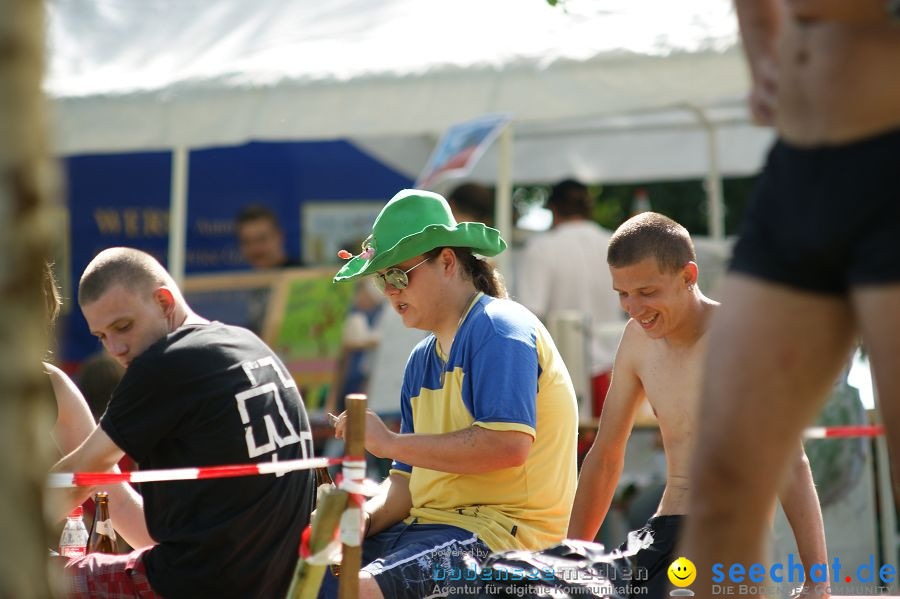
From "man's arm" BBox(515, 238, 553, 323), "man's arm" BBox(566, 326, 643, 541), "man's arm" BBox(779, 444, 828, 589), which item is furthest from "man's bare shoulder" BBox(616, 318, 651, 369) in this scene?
"man's arm" BBox(515, 238, 553, 323)

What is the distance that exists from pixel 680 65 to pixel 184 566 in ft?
15.3

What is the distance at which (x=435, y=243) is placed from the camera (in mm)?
3926

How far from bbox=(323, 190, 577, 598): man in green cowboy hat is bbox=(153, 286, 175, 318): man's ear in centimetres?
60

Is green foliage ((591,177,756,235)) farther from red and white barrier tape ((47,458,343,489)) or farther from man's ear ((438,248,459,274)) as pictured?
red and white barrier tape ((47,458,343,489))

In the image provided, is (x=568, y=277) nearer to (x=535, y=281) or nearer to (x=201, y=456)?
→ (x=535, y=281)

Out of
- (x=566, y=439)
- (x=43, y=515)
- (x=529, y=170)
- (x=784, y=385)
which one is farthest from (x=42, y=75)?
(x=529, y=170)

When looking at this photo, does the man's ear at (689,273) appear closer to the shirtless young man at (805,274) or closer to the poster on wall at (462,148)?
the shirtless young man at (805,274)

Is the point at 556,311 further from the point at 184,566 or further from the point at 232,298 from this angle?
the point at 184,566

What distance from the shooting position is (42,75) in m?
1.46

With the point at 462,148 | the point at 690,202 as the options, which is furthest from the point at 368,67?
the point at 690,202

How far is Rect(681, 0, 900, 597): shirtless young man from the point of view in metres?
1.86

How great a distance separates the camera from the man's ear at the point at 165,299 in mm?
3916

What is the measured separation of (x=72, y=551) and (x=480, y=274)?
5.50 ft

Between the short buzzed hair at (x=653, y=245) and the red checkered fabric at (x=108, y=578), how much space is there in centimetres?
173
